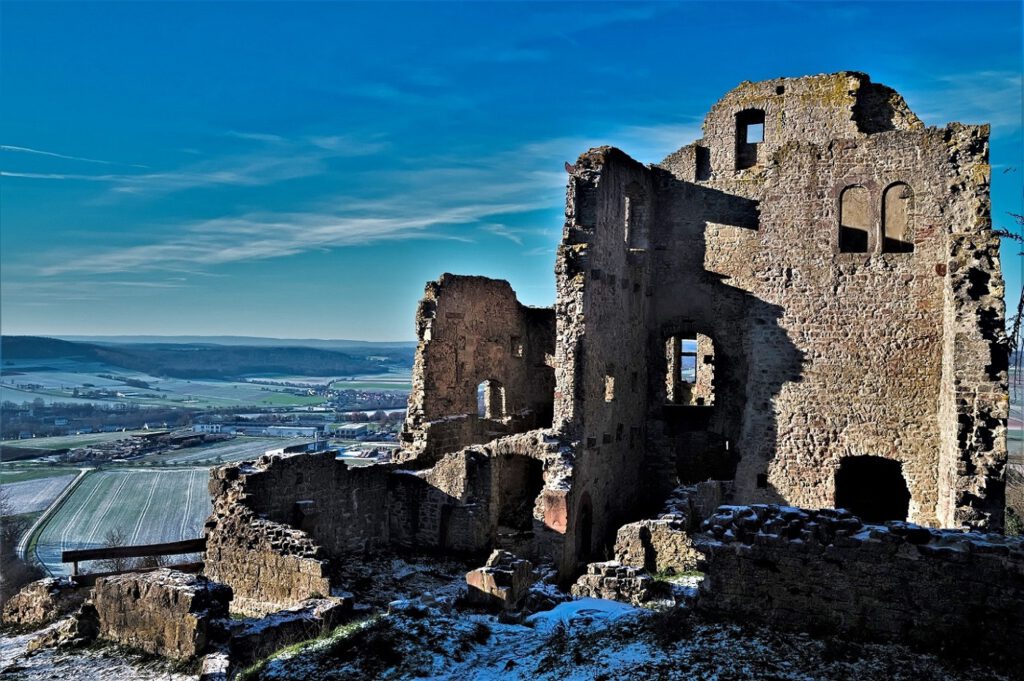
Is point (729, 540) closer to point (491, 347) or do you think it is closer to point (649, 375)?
point (649, 375)

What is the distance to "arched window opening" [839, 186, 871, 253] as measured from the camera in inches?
752

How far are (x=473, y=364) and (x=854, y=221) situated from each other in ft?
31.9

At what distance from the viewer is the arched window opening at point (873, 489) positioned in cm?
1827

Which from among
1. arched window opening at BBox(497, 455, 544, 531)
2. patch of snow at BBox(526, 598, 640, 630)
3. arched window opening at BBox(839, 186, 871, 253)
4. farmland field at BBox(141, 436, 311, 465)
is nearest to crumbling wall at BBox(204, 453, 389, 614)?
arched window opening at BBox(497, 455, 544, 531)

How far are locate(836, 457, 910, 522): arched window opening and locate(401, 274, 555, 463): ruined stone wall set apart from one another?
7.84 metres

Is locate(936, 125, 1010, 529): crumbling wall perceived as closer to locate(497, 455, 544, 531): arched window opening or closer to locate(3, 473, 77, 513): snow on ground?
locate(497, 455, 544, 531): arched window opening

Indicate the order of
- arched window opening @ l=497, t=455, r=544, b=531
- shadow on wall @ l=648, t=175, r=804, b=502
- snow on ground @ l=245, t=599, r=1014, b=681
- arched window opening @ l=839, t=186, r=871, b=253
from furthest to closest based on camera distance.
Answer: arched window opening @ l=839, t=186, r=871, b=253 < arched window opening @ l=497, t=455, r=544, b=531 < shadow on wall @ l=648, t=175, r=804, b=502 < snow on ground @ l=245, t=599, r=1014, b=681

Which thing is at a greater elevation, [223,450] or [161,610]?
[161,610]

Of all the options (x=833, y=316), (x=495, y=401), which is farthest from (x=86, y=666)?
(x=833, y=316)

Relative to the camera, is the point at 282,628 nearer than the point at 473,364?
Yes

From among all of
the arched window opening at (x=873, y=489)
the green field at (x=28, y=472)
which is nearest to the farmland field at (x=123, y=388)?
the green field at (x=28, y=472)

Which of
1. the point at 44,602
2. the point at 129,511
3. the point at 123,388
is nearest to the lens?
the point at 44,602

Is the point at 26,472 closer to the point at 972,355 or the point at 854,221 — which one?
the point at 854,221

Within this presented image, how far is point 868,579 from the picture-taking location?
8.58 m
